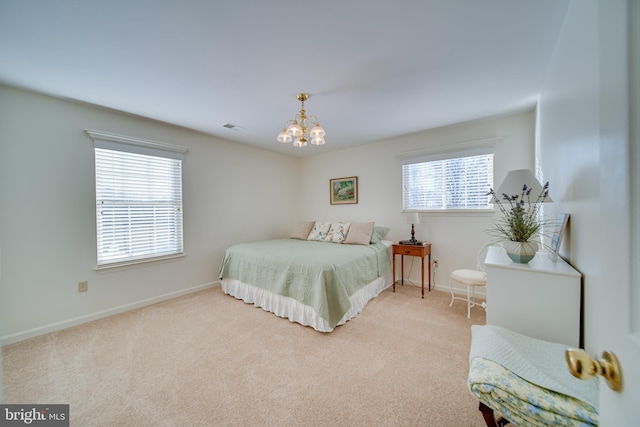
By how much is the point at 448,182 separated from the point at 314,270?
2.39 metres

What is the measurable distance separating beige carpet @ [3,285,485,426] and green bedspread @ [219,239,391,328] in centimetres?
31

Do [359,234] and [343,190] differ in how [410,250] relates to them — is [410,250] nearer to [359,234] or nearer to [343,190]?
[359,234]

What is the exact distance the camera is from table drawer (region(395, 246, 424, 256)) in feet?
10.7

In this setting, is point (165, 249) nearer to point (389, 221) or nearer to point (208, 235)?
point (208, 235)

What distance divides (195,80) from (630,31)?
2553 millimetres

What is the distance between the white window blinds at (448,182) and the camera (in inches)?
126

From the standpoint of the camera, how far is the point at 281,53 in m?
1.79

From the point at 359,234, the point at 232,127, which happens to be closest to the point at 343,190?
the point at 359,234

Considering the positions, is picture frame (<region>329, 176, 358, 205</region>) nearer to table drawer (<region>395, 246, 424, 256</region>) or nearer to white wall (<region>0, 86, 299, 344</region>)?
table drawer (<region>395, 246, 424, 256</region>)

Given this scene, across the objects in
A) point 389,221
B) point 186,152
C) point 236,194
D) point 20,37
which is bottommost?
point 389,221

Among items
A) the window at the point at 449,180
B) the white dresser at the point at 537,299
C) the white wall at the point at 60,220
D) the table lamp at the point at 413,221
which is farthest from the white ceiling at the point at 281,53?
the white dresser at the point at 537,299

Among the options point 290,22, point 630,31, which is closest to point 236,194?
point 290,22

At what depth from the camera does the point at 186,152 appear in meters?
3.42

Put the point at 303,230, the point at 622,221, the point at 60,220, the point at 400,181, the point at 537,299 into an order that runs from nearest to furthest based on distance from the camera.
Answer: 1. the point at 622,221
2. the point at 537,299
3. the point at 60,220
4. the point at 400,181
5. the point at 303,230
